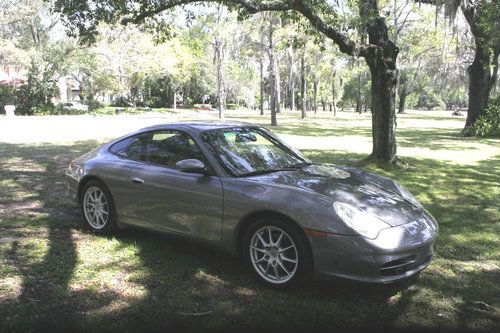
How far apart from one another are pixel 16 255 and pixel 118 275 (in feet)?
4.46

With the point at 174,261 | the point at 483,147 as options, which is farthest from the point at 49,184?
the point at 483,147

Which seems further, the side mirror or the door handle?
the door handle

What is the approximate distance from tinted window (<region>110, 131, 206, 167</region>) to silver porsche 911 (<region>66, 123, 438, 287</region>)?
1 centimetres

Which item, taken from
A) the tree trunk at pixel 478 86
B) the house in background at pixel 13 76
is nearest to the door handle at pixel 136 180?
the tree trunk at pixel 478 86

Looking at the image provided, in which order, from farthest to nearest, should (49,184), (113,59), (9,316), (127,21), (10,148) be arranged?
1. (113,59)
2. (10,148)
3. (127,21)
4. (49,184)
5. (9,316)

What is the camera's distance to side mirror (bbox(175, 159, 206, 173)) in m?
4.57

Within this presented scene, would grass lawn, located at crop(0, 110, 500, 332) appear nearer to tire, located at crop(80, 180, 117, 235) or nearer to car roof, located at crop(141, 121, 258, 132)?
tire, located at crop(80, 180, 117, 235)

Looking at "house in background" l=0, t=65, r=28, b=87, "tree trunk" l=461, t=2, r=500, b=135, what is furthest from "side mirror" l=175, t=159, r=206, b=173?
"house in background" l=0, t=65, r=28, b=87

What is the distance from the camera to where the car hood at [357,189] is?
4059 mm

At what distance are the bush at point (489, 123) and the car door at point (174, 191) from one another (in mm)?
19218

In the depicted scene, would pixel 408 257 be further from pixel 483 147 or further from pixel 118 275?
pixel 483 147

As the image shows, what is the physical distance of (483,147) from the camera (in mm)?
16688

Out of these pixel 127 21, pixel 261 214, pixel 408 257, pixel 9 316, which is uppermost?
pixel 127 21

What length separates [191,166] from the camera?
4.57 meters
